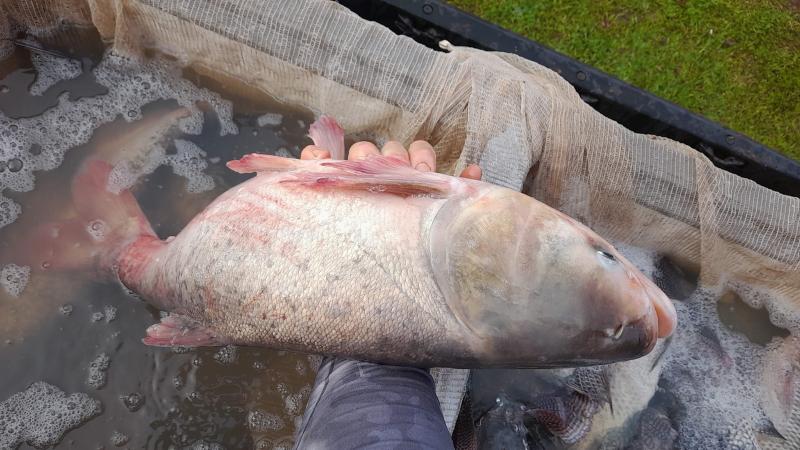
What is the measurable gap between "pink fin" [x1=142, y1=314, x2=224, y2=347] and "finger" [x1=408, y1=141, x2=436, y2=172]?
0.98 meters

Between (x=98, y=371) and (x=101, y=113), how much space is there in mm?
1292

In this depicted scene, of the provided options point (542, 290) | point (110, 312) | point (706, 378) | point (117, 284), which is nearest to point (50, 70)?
point (117, 284)

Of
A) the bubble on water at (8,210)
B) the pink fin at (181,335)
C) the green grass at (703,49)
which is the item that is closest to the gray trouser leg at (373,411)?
the pink fin at (181,335)

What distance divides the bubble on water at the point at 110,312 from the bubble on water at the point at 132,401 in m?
0.37

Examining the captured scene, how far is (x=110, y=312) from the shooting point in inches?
107

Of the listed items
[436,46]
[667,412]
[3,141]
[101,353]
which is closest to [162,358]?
[101,353]

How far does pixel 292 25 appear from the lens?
8.39ft

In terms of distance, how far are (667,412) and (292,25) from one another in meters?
2.56

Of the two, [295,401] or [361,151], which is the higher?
[361,151]

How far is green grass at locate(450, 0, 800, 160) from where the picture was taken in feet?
11.9

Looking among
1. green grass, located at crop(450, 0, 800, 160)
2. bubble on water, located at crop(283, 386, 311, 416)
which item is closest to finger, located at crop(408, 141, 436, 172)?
bubble on water, located at crop(283, 386, 311, 416)

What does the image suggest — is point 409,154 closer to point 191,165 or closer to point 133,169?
point 191,165

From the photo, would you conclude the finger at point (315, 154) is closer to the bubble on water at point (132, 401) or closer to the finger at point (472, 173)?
the finger at point (472, 173)

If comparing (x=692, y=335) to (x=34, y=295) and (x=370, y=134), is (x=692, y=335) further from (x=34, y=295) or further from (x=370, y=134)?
(x=34, y=295)
